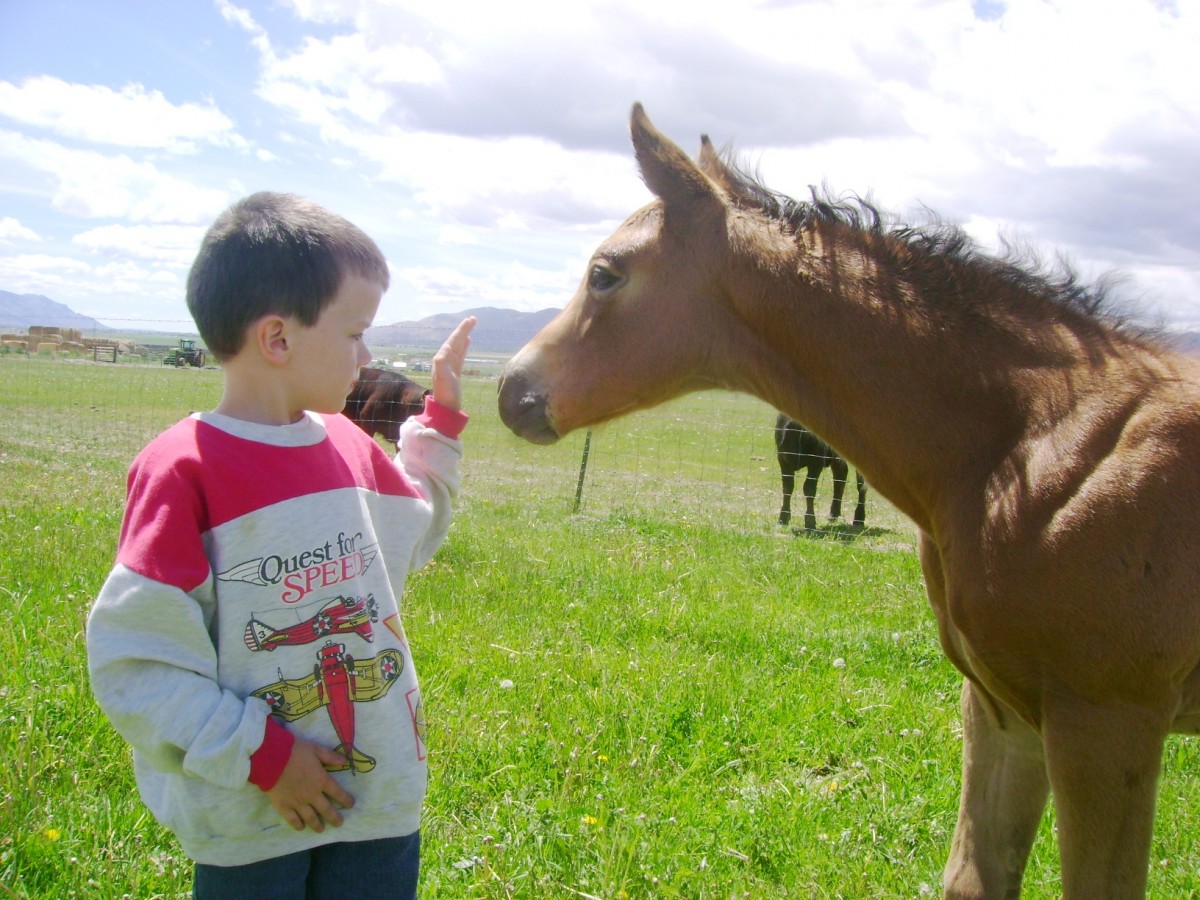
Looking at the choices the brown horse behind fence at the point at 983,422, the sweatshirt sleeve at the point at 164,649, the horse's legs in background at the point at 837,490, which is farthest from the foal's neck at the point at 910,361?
the horse's legs in background at the point at 837,490

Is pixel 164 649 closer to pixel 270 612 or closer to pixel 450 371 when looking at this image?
pixel 270 612

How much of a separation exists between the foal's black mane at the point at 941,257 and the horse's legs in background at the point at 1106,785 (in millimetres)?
1166

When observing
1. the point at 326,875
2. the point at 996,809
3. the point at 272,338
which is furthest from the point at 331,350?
the point at 996,809

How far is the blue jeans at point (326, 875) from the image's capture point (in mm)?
1733

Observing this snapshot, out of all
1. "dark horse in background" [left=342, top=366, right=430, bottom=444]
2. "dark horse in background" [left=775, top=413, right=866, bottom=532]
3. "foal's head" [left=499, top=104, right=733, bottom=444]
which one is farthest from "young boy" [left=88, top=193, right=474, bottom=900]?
"dark horse in background" [left=342, top=366, right=430, bottom=444]

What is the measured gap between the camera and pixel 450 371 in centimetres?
227


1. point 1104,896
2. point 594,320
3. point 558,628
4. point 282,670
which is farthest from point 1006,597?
point 558,628

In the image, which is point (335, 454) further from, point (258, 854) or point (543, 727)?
point (543, 727)

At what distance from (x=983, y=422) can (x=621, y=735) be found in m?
2.15

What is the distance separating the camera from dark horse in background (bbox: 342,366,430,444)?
12672mm

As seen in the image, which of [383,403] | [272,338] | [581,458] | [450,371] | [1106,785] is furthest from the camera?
[581,458]

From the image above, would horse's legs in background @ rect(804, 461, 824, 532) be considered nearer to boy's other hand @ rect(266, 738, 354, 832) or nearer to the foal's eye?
the foal's eye

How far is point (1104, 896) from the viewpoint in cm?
220

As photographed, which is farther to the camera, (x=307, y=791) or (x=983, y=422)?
(x=983, y=422)
